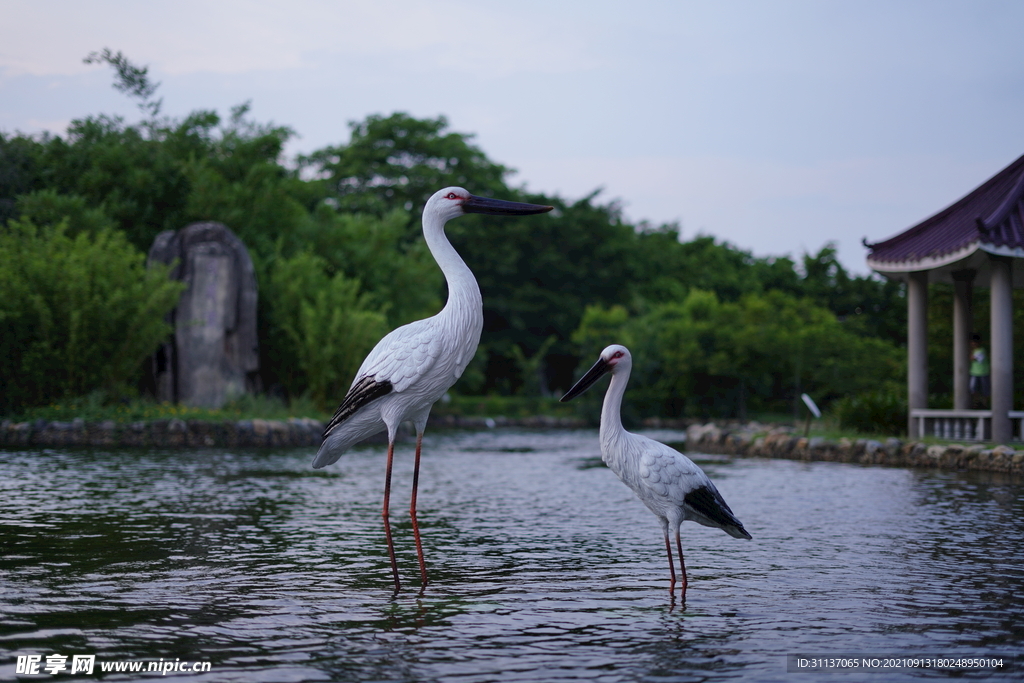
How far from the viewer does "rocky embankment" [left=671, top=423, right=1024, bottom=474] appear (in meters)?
14.7

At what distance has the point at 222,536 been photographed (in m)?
8.30

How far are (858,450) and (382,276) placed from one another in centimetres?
1909

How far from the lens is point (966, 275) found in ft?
57.3

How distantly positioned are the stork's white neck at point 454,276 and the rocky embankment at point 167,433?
13734 mm

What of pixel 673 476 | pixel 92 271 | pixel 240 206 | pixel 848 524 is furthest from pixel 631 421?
pixel 673 476

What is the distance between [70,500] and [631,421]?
28.5 meters

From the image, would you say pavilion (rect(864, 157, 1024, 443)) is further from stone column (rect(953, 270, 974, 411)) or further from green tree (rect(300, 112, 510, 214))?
green tree (rect(300, 112, 510, 214))

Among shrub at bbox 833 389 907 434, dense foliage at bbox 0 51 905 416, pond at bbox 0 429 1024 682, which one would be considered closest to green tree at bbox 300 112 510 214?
dense foliage at bbox 0 51 905 416

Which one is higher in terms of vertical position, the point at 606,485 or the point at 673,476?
the point at 673,476

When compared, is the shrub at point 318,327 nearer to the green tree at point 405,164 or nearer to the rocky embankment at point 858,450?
the rocky embankment at point 858,450

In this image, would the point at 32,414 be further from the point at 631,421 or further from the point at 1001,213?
the point at 631,421

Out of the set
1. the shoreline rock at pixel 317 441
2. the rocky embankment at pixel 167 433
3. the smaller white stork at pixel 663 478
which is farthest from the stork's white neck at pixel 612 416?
the rocky embankment at pixel 167 433

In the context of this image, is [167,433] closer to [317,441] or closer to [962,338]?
[317,441]

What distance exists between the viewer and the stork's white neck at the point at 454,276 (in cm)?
598
